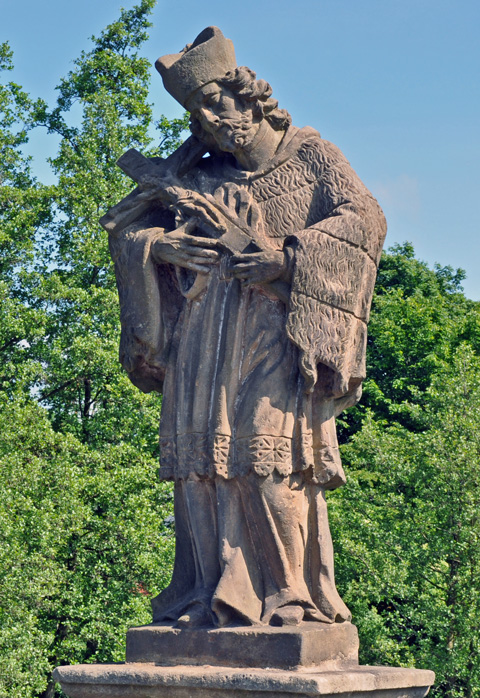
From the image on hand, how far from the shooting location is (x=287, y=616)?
17.5 ft

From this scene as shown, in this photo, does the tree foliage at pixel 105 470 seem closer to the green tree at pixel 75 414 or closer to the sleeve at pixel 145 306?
the green tree at pixel 75 414

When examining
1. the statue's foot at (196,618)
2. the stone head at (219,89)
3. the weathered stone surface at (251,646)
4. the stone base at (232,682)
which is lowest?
the stone base at (232,682)


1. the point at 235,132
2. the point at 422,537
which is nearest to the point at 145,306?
the point at 235,132

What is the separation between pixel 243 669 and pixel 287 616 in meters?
0.36

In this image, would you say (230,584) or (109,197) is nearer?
(230,584)

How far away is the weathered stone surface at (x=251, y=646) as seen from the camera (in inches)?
202

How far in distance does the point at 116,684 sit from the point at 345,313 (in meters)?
2.32

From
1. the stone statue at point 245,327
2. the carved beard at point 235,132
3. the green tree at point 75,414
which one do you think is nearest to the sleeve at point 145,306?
the stone statue at point 245,327

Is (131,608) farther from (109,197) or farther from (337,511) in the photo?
(109,197)

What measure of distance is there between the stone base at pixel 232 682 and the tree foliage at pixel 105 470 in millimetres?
11291

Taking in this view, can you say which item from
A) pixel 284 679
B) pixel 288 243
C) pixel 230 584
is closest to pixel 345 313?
pixel 288 243

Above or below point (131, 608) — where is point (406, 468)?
above

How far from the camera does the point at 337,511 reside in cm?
1945

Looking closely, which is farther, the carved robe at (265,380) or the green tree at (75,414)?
the green tree at (75,414)
